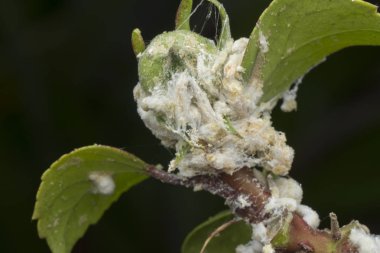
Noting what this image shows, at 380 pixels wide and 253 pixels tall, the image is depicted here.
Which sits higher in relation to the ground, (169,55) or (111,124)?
(169,55)

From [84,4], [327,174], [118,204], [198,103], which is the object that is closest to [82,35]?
[84,4]

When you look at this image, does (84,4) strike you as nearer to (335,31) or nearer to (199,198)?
(199,198)

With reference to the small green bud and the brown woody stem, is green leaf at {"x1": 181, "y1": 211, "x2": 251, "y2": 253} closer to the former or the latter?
the brown woody stem

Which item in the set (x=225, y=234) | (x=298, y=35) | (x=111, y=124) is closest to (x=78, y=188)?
(x=225, y=234)

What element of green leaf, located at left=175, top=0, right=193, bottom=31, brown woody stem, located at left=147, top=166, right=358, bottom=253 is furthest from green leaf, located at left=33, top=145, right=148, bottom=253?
green leaf, located at left=175, top=0, right=193, bottom=31

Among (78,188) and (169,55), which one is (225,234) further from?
(169,55)

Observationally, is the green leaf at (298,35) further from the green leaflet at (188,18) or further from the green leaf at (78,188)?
the green leaf at (78,188)
